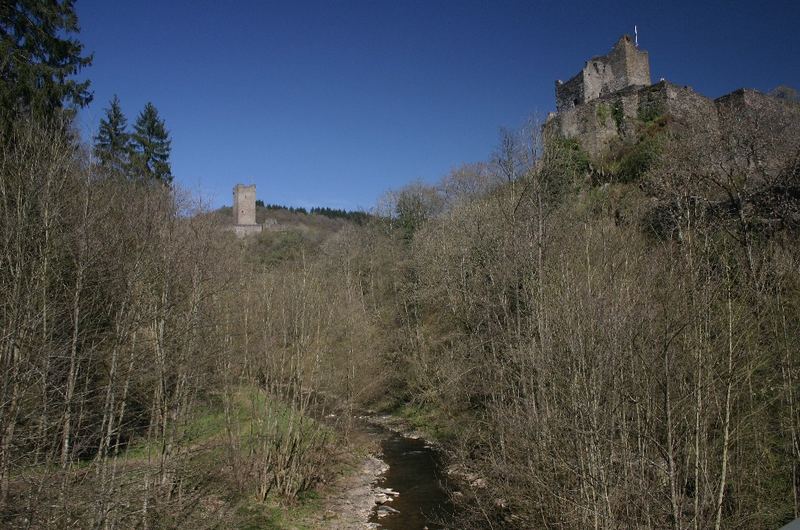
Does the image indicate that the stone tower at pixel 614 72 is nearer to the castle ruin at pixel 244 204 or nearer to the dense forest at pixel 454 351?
the dense forest at pixel 454 351

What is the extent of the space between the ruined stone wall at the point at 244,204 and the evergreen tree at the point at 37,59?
73.1 meters

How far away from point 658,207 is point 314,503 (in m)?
15.6

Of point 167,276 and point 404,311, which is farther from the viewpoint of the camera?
point 404,311

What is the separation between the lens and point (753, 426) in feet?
28.4

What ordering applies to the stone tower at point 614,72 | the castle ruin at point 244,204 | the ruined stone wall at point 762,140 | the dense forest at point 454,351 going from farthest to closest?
the castle ruin at point 244,204 → the stone tower at point 614,72 → the ruined stone wall at point 762,140 → the dense forest at point 454,351

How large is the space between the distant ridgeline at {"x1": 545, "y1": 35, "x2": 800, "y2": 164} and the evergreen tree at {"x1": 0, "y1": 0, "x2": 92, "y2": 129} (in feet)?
66.0

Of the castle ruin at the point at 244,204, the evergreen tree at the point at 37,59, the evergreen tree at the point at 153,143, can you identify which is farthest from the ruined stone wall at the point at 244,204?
the evergreen tree at the point at 37,59

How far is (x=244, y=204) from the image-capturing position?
85.8m

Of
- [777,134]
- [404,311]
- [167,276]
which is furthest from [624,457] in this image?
[404,311]

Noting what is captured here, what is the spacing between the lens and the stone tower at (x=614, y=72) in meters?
32.5

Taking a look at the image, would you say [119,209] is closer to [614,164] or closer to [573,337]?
[573,337]

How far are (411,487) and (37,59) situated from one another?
14326mm

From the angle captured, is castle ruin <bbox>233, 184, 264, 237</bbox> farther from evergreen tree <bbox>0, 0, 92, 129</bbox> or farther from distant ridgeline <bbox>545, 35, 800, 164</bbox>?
evergreen tree <bbox>0, 0, 92, 129</bbox>

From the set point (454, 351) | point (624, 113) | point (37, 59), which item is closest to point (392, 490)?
point (454, 351)
